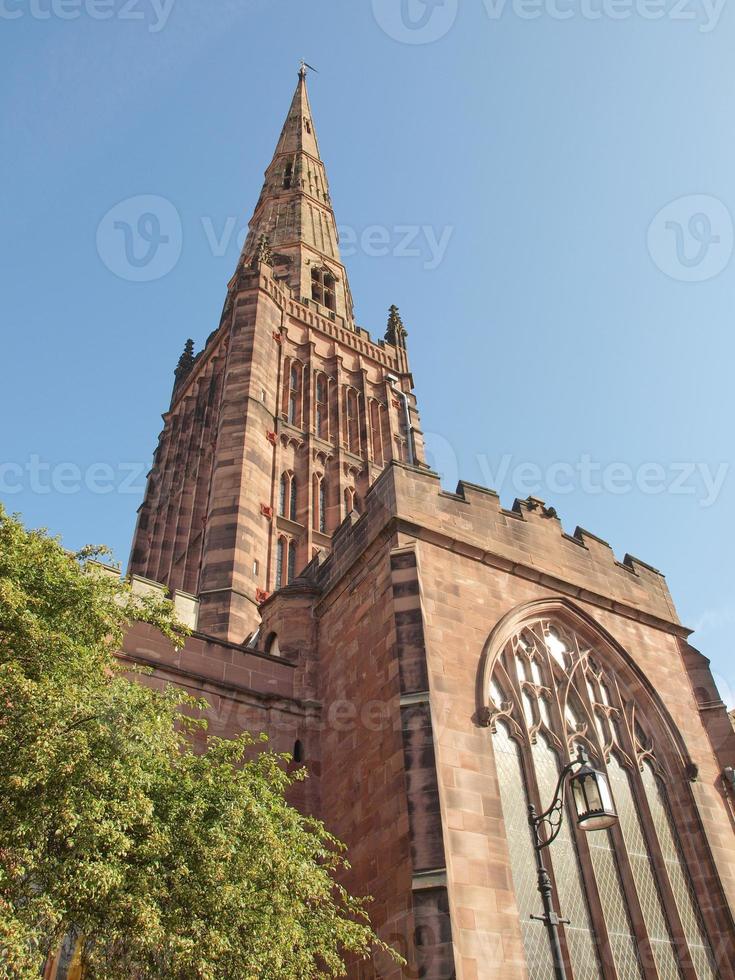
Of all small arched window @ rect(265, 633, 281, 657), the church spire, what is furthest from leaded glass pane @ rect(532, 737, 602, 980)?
the church spire

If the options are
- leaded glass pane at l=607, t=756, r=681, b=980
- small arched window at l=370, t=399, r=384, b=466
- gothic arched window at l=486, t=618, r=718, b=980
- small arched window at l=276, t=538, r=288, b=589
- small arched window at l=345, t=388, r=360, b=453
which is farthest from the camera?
small arched window at l=370, t=399, r=384, b=466

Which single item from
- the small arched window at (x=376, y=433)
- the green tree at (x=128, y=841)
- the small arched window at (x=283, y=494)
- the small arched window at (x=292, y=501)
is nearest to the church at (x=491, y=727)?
the green tree at (x=128, y=841)

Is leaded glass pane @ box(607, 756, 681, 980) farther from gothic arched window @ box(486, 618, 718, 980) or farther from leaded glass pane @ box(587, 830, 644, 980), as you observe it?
leaded glass pane @ box(587, 830, 644, 980)

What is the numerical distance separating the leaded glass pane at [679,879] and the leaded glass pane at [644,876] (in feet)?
0.85

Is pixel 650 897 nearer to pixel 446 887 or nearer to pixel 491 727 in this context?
Answer: pixel 491 727

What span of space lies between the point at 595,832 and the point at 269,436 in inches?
857

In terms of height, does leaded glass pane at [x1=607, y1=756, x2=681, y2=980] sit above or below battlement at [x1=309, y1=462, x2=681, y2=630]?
below

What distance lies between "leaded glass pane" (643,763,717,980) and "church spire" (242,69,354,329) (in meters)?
30.2

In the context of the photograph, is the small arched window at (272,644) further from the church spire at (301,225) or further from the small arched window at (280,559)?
the church spire at (301,225)

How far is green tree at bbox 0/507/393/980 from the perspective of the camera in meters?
7.07

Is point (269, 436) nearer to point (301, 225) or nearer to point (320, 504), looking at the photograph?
point (320, 504)

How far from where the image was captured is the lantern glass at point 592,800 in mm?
8703

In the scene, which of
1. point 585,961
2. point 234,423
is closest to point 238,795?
point 585,961

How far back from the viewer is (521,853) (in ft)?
34.2
